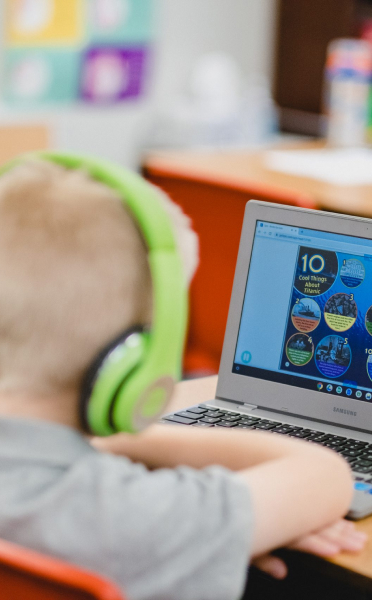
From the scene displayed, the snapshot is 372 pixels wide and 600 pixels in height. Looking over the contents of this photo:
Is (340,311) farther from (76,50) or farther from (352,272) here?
(76,50)

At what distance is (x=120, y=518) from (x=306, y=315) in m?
0.55

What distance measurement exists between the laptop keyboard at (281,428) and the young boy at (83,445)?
28 cm

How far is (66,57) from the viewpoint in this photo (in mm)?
3494

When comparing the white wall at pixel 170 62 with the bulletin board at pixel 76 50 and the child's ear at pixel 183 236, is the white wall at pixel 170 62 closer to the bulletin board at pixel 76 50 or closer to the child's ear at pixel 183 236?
the bulletin board at pixel 76 50

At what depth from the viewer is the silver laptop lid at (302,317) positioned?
3.84ft

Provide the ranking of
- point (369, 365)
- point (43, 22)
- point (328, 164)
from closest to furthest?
point (369, 365) < point (328, 164) < point (43, 22)

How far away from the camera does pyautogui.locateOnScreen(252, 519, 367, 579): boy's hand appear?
2.86 feet

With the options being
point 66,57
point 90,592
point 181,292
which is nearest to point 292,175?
point 66,57

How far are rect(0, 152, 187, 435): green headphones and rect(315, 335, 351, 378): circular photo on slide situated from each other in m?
0.41

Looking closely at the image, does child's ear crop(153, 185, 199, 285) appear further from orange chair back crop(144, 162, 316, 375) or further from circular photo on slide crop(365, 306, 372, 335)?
orange chair back crop(144, 162, 316, 375)

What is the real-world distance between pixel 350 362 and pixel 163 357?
448 millimetres

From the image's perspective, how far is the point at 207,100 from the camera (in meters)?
3.86

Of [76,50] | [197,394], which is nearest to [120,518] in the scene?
[197,394]

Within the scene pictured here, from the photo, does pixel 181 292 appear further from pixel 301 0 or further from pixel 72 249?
pixel 301 0
